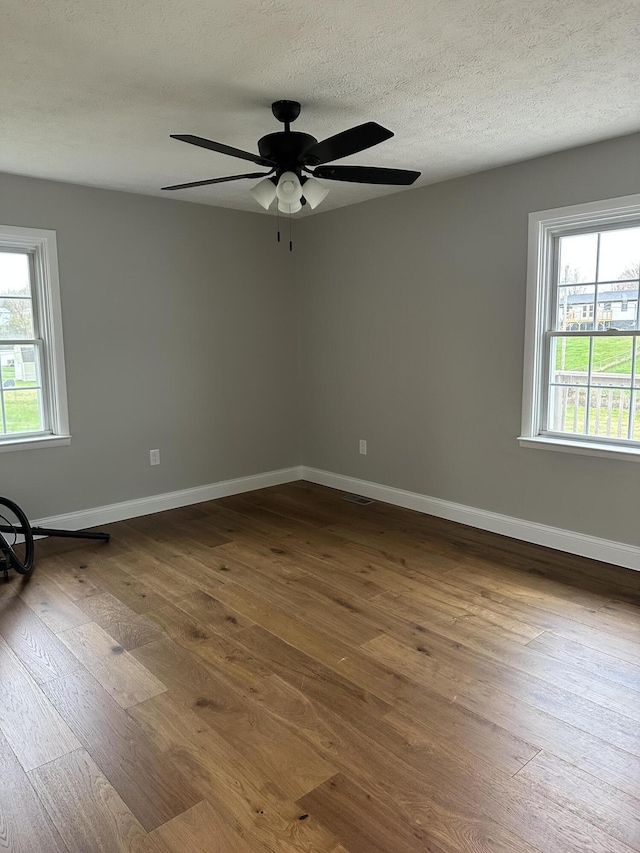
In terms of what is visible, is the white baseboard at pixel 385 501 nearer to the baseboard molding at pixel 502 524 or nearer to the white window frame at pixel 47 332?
the baseboard molding at pixel 502 524

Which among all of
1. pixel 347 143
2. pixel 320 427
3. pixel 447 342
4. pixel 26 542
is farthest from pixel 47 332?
pixel 447 342

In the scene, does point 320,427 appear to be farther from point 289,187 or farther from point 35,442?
point 289,187

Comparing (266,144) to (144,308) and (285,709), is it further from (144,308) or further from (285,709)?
(285,709)

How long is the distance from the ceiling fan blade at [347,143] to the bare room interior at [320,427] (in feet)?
0.05

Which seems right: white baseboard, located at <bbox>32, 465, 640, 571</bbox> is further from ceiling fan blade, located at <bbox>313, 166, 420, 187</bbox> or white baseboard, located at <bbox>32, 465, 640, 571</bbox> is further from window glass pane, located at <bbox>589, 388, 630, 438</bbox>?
ceiling fan blade, located at <bbox>313, 166, 420, 187</bbox>

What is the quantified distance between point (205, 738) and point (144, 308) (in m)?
3.26

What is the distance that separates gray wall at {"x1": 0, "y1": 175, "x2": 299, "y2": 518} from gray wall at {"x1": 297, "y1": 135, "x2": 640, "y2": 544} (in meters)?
0.44

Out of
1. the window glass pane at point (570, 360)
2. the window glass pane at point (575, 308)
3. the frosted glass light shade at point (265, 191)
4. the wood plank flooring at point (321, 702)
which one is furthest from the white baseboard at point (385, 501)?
the frosted glass light shade at point (265, 191)

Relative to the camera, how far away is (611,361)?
3.52 meters

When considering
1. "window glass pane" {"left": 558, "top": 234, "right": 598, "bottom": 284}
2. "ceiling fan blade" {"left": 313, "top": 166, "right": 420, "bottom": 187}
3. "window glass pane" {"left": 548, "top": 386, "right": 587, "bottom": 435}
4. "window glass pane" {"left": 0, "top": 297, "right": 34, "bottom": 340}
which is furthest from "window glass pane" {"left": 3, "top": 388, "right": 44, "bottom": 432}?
"window glass pane" {"left": 558, "top": 234, "right": 598, "bottom": 284}

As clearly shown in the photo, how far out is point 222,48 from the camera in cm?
217

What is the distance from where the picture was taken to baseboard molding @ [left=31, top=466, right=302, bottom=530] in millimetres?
4246

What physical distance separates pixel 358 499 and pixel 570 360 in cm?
206

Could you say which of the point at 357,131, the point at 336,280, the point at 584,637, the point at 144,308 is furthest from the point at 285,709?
the point at 336,280
